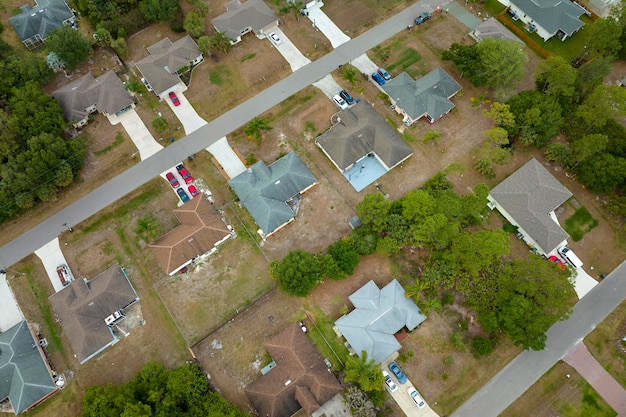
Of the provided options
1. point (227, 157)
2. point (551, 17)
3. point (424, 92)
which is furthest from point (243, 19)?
point (551, 17)

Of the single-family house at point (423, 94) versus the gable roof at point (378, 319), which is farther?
the single-family house at point (423, 94)

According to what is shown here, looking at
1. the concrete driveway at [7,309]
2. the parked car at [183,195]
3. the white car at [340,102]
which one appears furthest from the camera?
the white car at [340,102]

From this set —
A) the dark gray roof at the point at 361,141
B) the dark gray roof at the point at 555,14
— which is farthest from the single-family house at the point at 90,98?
the dark gray roof at the point at 555,14

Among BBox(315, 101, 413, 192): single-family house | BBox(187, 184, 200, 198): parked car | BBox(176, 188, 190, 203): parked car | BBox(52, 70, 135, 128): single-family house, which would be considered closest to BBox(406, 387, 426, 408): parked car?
BBox(315, 101, 413, 192): single-family house

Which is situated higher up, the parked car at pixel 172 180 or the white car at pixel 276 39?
the white car at pixel 276 39

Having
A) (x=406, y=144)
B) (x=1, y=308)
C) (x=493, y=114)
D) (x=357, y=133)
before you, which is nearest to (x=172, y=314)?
(x=1, y=308)

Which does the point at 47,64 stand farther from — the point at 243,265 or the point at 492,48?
the point at 492,48

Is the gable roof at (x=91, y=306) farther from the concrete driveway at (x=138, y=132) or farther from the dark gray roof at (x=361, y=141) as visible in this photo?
the dark gray roof at (x=361, y=141)

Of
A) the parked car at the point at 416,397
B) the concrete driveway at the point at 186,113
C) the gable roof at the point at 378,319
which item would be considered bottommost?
the parked car at the point at 416,397

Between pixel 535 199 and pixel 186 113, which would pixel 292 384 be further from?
pixel 186 113
